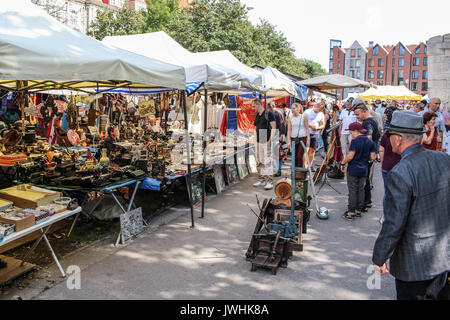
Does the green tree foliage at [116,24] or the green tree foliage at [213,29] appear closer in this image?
the green tree foliage at [213,29]

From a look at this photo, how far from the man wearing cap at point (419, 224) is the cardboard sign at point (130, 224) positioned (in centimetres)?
351

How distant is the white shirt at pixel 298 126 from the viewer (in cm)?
811

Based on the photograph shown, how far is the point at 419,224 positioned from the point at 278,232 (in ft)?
7.12

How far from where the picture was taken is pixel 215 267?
14.0 feet

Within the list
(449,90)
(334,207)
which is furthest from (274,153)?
(449,90)

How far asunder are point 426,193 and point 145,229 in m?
4.20

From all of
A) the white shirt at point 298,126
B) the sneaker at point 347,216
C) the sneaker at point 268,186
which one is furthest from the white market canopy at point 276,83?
the sneaker at point 347,216

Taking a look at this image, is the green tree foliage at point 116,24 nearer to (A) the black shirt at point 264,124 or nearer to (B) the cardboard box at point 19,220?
(A) the black shirt at point 264,124

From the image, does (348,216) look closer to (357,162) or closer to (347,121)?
(357,162)

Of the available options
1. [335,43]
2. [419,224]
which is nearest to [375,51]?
[335,43]

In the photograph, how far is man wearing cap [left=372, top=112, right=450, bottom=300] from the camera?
2.26 meters

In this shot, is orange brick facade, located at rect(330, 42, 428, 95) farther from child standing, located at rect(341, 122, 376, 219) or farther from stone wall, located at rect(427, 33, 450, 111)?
child standing, located at rect(341, 122, 376, 219)

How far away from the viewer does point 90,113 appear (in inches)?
314

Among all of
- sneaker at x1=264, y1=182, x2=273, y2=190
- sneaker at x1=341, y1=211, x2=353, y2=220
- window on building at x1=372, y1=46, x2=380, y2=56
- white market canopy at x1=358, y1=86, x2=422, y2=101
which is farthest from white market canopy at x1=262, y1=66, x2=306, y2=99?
window on building at x1=372, y1=46, x2=380, y2=56
